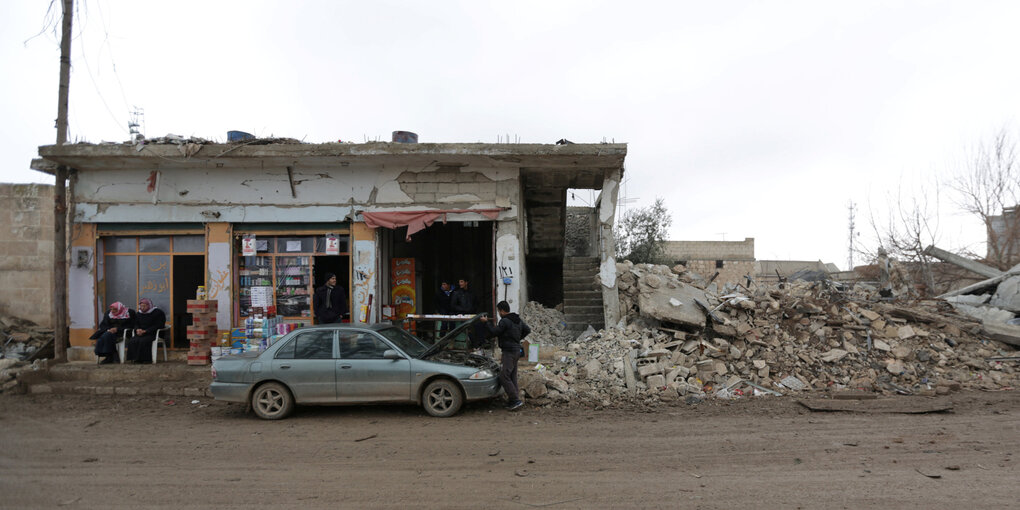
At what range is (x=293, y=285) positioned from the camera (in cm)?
1173

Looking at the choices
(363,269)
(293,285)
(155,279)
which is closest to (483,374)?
(363,269)

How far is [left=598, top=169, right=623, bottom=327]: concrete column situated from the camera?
11633mm

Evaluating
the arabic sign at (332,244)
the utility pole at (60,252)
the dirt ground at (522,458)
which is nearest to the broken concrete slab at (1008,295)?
the dirt ground at (522,458)

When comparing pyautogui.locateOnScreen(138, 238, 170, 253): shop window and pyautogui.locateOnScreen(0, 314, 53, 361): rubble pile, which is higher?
pyautogui.locateOnScreen(138, 238, 170, 253): shop window

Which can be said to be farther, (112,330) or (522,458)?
(112,330)

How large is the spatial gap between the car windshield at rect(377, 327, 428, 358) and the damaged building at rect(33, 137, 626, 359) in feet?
9.23

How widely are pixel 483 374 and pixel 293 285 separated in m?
5.68

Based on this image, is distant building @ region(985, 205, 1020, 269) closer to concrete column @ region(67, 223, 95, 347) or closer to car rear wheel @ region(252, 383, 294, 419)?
car rear wheel @ region(252, 383, 294, 419)

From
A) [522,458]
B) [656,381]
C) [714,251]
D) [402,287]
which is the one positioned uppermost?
[714,251]

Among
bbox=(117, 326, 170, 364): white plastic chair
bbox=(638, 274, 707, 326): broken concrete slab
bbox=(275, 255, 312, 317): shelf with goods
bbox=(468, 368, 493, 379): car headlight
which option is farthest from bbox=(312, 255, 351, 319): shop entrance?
bbox=(638, 274, 707, 326): broken concrete slab

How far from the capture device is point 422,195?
11430mm

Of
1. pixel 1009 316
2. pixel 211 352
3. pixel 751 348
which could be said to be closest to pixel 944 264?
pixel 1009 316

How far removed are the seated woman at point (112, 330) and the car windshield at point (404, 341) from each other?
6.41 meters

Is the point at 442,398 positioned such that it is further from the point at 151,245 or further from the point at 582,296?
the point at 151,245
